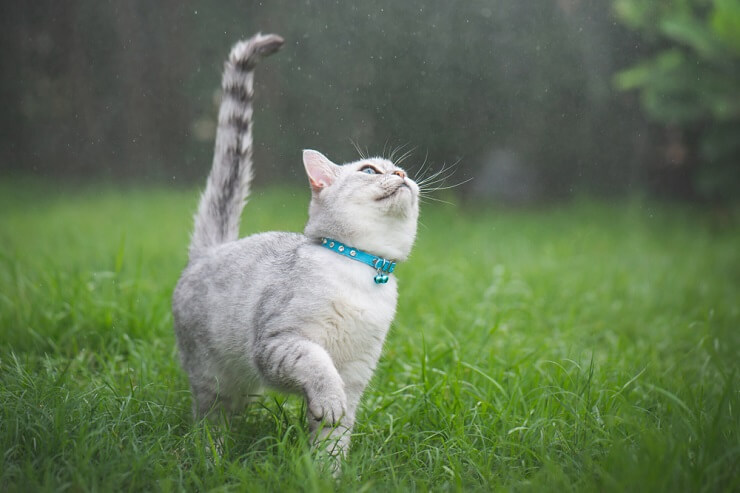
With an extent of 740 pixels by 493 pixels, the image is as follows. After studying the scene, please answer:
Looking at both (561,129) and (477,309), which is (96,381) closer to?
(477,309)

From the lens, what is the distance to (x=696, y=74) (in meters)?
5.71

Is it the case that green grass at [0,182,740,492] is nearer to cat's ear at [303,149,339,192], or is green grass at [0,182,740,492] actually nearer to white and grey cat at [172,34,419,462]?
white and grey cat at [172,34,419,462]

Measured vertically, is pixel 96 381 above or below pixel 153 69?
below

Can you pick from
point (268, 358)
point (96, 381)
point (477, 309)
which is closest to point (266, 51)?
point (268, 358)

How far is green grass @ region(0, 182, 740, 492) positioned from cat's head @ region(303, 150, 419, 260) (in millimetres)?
320

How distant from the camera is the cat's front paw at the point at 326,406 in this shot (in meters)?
1.81

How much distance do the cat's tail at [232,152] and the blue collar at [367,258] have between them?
73 centimetres

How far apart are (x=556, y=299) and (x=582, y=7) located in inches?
109

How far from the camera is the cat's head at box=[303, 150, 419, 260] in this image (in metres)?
2.03

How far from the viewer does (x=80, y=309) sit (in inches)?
121

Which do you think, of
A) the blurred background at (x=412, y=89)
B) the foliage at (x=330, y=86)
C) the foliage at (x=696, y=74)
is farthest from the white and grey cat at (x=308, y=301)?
the foliage at (x=696, y=74)

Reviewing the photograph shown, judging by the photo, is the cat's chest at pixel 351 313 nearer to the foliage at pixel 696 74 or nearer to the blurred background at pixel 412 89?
the blurred background at pixel 412 89

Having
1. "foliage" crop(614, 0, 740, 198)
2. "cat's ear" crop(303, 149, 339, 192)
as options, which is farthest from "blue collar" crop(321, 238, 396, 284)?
"foliage" crop(614, 0, 740, 198)

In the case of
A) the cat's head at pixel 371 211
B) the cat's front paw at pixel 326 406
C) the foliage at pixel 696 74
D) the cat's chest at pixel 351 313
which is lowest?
the cat's front paw at pixel 326 406
